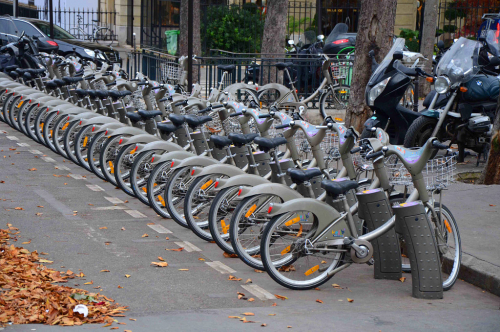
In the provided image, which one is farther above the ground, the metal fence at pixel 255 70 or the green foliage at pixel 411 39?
the green foliage at pixel 411 39

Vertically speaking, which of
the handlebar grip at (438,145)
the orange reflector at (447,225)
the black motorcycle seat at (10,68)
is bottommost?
the orange reflector at (447,225)

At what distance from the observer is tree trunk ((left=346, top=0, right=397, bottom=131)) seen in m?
11.8

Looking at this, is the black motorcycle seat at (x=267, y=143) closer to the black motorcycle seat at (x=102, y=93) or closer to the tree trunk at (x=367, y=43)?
the black motorcycle seat at (x=102, y=93)

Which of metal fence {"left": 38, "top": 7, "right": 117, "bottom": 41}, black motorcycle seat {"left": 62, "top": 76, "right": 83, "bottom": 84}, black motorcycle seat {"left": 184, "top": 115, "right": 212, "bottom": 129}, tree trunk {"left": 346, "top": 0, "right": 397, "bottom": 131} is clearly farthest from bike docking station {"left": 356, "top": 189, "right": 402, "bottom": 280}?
metal fence {"left": 38, "top": 7, "right": 117, "bottom": 41}

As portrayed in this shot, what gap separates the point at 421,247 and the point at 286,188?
1.19 metres

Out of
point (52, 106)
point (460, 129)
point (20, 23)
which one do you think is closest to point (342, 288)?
point (460, 129)

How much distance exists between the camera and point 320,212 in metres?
5.34

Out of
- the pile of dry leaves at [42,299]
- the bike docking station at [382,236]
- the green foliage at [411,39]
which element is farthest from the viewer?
the green foliage at [411,39]

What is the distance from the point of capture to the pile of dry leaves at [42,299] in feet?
14.8

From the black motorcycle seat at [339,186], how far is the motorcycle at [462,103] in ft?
14.0

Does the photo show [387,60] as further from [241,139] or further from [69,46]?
[69,46]

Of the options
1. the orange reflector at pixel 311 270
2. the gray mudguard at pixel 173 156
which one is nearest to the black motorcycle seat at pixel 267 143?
the gray mudguard at pixel 173 156

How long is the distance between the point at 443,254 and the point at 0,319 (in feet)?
11.1

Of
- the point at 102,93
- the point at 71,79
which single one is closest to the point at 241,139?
the point at 102,93
